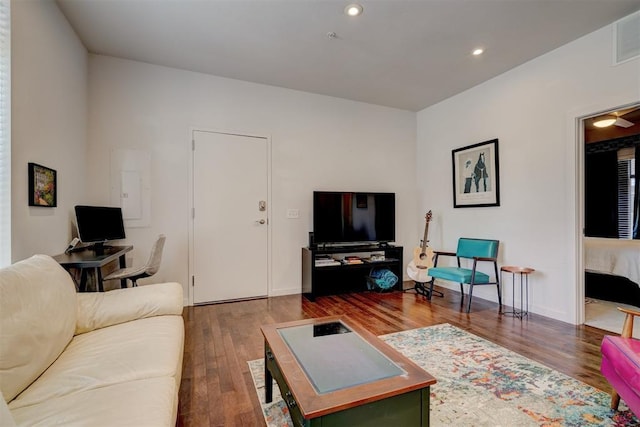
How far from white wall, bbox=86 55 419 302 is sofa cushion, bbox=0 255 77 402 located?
1898 millimetres

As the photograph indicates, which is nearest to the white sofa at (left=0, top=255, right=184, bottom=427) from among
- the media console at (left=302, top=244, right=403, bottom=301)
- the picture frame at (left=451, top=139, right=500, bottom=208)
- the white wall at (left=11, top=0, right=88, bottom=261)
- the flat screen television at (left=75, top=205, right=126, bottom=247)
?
the white wall at (left=11, top=0, right=88, bottom=261)

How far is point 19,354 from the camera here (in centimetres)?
115

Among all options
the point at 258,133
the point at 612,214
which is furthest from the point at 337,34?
the point at 612,214

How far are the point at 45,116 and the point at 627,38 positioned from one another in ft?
15.7

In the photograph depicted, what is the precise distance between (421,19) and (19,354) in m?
3.34

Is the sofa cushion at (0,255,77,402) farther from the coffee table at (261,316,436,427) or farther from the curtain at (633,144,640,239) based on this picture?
the curtain at (633,144,640,239)

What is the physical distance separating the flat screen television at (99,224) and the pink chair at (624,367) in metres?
3.74

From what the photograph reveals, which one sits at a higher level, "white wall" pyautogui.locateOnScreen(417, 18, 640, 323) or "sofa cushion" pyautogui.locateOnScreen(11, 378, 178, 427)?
"white wall" pyautogui.locateOnScreen(417, 18, 640, 323)

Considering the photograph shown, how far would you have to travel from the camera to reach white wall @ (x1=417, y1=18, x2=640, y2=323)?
278 cm

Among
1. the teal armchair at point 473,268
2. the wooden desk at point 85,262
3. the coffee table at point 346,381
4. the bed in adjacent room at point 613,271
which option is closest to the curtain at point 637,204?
the bed in adjacent room at point 613,271

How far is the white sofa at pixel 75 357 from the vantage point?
103 centimetres

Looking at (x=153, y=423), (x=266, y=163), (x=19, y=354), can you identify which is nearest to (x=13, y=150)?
(x=19, y=354)

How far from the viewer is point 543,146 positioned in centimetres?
318

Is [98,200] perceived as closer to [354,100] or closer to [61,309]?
[61,309]
